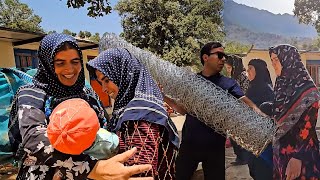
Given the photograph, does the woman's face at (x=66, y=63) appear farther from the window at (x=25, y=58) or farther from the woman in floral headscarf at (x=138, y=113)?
the window at (x=25, y=58)

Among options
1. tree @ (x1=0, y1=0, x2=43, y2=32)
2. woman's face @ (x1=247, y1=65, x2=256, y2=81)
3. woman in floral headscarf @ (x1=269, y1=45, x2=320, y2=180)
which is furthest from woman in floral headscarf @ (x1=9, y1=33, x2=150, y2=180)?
tree @ (x1=0, y1=0, x2=43, y2=32)

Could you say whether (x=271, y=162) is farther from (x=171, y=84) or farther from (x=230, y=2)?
(x=230, y=2)

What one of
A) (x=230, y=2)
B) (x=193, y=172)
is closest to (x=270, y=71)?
(x=230, y=2)

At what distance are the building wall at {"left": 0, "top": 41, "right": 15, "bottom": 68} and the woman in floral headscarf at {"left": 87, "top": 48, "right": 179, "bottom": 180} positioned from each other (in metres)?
7.16

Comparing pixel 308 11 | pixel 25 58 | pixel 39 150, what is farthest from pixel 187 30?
pixel 25 58

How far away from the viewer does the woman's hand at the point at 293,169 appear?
6.78 feet

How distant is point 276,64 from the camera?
7.00 ft

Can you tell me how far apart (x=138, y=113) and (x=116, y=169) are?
0.23 meters

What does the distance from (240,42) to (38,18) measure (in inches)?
853

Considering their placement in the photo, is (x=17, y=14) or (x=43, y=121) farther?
(x=17, y=14)

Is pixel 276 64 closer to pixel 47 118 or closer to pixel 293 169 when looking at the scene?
pixel 293 169

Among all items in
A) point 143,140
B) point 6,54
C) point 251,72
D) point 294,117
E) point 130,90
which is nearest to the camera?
point 143,140

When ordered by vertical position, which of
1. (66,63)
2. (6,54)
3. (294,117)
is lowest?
(6,54)

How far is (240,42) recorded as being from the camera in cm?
262
